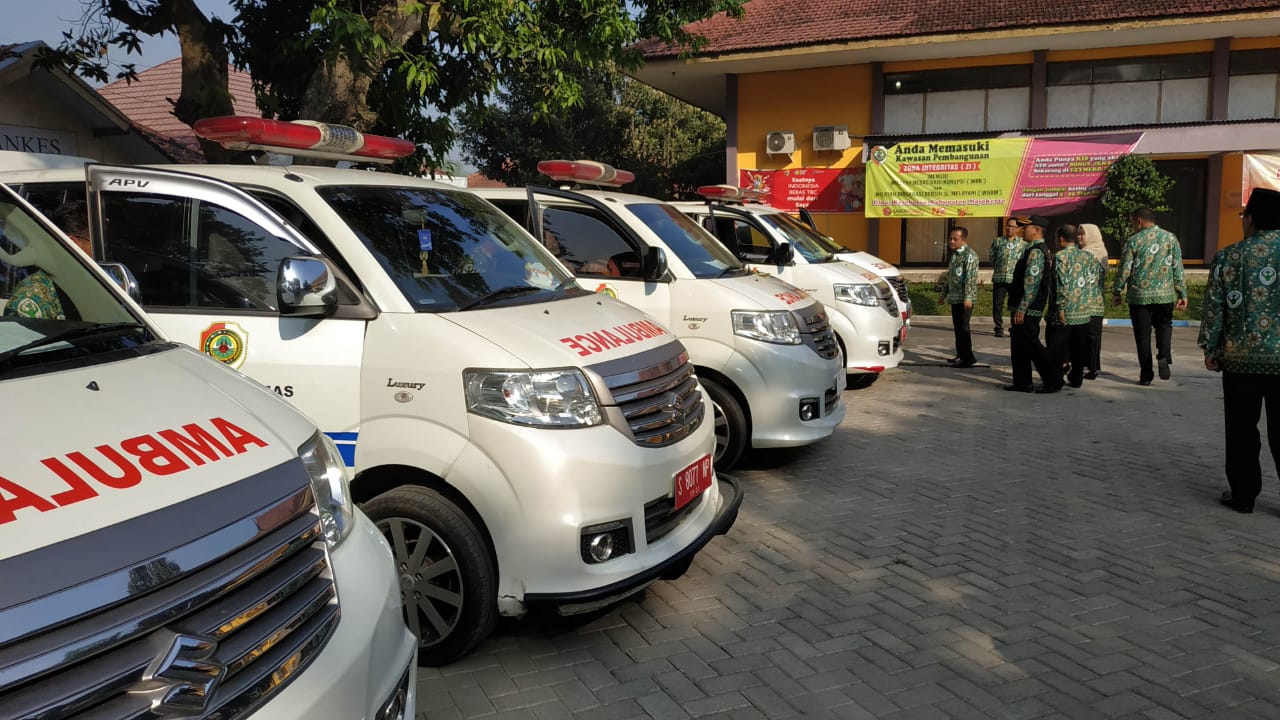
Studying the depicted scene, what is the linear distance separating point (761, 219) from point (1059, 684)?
721 centimetres

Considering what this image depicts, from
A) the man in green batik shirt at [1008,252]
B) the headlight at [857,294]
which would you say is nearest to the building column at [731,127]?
the man in green batik shirt at [1008,252]

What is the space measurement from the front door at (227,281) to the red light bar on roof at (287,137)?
1.73ft

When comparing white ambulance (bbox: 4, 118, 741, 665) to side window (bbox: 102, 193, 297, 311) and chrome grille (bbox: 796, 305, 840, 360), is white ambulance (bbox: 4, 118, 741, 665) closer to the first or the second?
side window (bbox: 102, 193, 297, 311)

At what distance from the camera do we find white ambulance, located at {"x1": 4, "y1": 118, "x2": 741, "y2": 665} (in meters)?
3.42

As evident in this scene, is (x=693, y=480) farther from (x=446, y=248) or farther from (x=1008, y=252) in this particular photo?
(x=1008, y=252)

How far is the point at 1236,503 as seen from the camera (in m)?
5.62

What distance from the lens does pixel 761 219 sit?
1014cm

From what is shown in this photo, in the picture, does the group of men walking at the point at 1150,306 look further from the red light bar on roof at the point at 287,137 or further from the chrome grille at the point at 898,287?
the red light bar on roof at the point at 287,137

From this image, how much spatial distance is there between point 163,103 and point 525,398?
64.3 feet

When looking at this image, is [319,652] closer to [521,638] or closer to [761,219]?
[521,638]

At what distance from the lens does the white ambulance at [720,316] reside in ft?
20.0

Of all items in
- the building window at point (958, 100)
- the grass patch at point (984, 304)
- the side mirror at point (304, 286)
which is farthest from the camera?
the building window at point (958, 100)

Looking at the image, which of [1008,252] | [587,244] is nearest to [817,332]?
[587,244]

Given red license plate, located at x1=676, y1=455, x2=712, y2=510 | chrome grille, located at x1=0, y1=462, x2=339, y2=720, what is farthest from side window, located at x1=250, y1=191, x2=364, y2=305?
chrome grille, located at x1=0, y1=462, x2=339, y2=720
